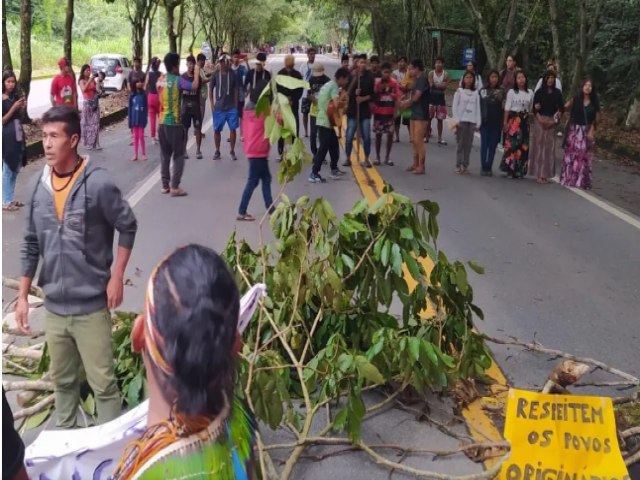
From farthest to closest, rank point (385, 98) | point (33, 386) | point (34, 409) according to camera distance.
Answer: point (385, 98) < point (33, 386) < point (34, 409)

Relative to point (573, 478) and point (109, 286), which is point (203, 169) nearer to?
point (109, 286)

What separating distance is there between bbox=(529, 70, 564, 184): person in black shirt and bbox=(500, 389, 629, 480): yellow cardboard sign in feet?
27.7

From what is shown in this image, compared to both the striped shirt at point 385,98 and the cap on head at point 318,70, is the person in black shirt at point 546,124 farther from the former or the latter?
the cap on head at point 318,70

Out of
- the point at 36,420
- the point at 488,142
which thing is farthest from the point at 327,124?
the point at 36,420

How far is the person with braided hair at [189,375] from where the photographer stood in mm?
1624

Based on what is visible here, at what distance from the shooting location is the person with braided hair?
1.62m

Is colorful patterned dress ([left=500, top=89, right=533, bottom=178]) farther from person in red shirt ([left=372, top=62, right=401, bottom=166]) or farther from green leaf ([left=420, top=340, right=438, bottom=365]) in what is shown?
green leaf ([left=420, top=340, right=438, bottom=365])

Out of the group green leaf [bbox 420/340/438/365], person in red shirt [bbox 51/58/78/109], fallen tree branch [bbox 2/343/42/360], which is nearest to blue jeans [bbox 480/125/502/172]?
person in red shirt [bbox 51/58/78/109]

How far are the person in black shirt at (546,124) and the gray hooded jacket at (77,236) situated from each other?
9189mm

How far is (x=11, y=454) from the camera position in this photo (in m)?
2.11

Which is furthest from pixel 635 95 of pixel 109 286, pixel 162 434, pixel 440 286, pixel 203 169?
pixel 162 434

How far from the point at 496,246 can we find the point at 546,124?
418 centimetres

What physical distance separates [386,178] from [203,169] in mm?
3023

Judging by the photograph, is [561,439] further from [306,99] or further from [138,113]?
[306,99]
